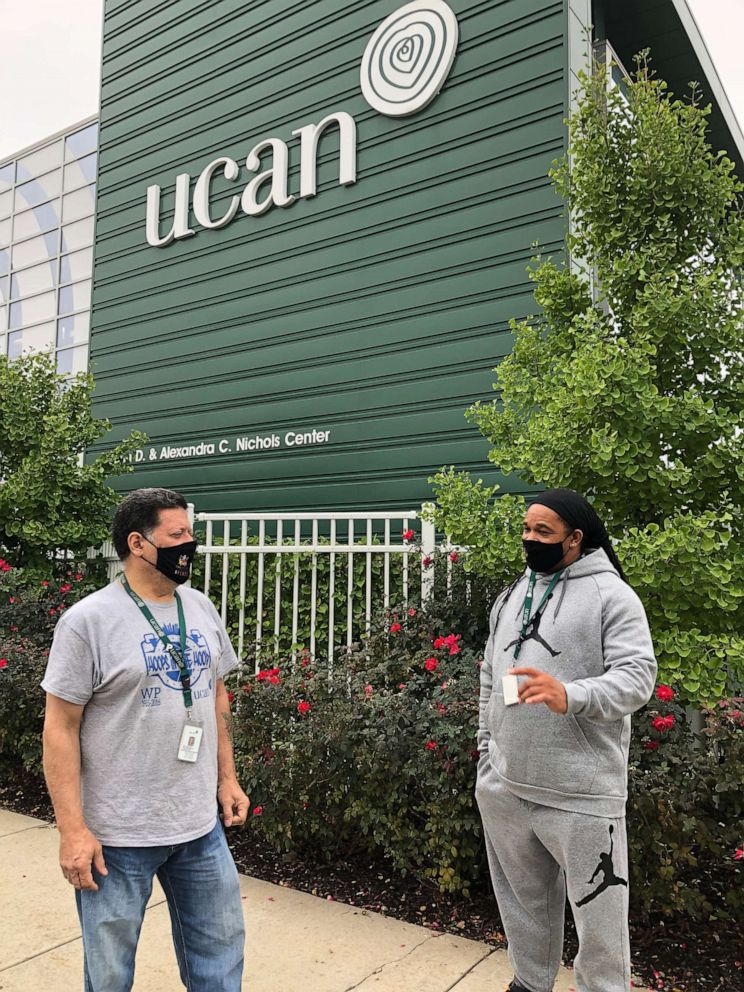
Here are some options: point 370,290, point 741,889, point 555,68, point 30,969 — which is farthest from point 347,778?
point 555,68

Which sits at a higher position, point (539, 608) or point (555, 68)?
point (555, 68)

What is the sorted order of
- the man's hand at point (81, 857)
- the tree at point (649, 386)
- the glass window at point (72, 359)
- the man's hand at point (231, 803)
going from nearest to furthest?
the man's hand at point (81, 857), the man's hand at point (231, 803), the tree at point (649, 386), the glass window at point (72, 359)

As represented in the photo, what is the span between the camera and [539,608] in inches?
98.8

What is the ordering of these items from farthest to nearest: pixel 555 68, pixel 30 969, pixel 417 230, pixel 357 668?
pixel 417 230
pixel 555 68
pixel 357 668
pixel 30 969

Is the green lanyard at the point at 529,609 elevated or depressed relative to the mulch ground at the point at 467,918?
elevated

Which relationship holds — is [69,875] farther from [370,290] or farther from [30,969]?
[370,290]

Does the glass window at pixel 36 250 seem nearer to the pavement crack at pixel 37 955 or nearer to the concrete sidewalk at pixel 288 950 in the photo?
the concrete sidewalk at pixel 288 950

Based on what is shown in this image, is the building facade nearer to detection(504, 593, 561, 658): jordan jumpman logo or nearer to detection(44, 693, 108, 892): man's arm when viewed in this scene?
detection(504, 593, 561, 658): jordan jumpman logo

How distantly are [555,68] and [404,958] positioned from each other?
6.30 metres

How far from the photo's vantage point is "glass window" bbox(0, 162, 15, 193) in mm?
15195

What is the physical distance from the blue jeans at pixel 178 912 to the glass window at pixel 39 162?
1449cm

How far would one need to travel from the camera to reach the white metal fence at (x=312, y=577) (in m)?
5.41

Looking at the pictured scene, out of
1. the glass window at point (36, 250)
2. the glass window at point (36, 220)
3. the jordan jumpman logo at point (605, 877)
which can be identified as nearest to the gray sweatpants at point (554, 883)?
the jordan jumpman logo at point (605, 877)

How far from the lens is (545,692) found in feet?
6.90
